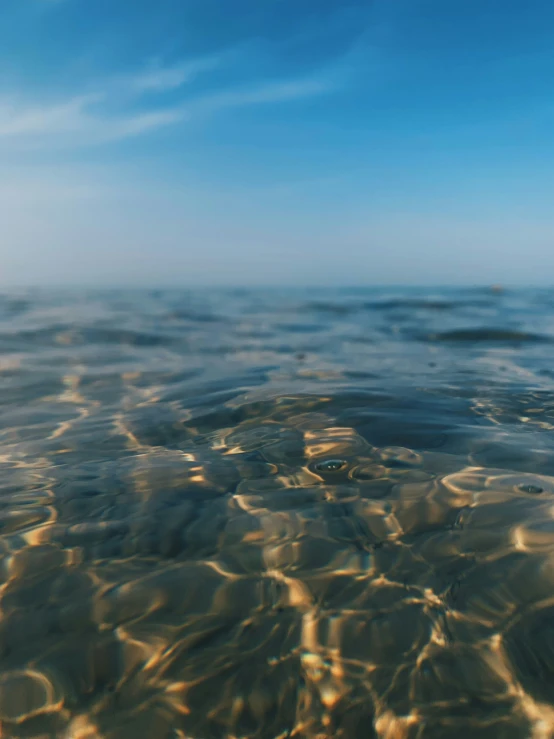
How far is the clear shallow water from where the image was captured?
5.15 feet

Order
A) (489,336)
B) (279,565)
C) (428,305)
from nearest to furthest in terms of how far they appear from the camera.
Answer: (279,565) < (489,336) < (428,305)

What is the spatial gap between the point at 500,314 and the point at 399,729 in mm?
13044

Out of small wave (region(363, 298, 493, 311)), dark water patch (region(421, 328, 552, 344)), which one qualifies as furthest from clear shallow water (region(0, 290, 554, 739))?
small wave (region(363, 298, 493, 311))

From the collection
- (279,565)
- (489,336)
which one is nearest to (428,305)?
(489,336)

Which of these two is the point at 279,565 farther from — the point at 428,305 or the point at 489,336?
the point at 428,305

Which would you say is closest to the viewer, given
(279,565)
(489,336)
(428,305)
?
(279,565)

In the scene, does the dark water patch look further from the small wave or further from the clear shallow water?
the small wave

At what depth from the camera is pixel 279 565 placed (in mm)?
2199

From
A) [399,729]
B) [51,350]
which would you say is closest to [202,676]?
[399,729]

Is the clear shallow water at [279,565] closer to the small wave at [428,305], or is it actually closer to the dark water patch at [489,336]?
the dark water patch at [489,336]

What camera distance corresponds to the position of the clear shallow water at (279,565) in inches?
61.8

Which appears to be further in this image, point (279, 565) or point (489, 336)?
point (489, 336)

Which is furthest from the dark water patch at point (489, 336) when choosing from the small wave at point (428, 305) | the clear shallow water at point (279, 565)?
the small wave at point (428, 305)

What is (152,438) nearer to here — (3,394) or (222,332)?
(3,394)
